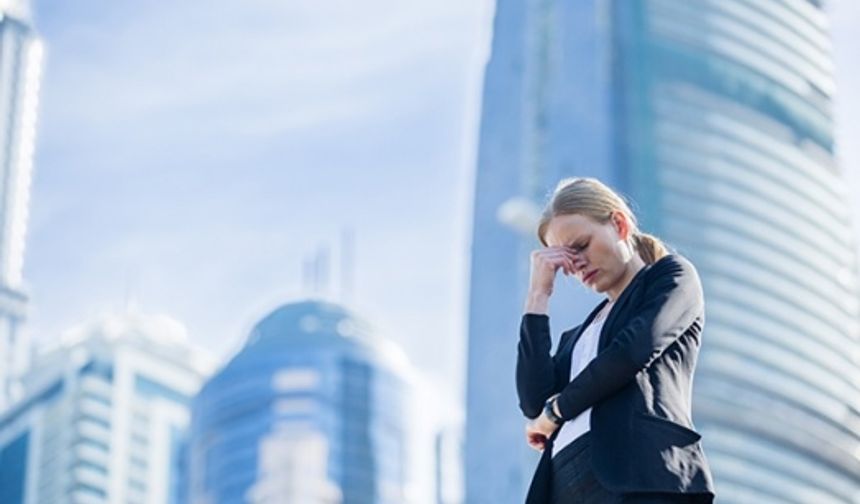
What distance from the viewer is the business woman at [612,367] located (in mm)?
3818

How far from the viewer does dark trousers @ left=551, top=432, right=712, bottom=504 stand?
3.78 m

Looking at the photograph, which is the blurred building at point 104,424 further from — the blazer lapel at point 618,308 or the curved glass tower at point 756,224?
the blazer lapel at point 618,308

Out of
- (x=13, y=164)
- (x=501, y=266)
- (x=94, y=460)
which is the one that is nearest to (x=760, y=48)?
(x=501, y=266)

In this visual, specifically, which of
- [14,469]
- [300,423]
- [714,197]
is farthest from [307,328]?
[714,197]

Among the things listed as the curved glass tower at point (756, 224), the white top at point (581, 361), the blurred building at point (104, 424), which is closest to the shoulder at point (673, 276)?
the white top at point (581, 361)

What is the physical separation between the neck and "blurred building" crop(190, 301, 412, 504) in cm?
10564

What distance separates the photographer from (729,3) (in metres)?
91.4

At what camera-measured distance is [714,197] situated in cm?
8538

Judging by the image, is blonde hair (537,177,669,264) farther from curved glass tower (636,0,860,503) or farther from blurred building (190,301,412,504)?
blurred building (190,301,412,504)

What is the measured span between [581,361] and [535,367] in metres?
0.10

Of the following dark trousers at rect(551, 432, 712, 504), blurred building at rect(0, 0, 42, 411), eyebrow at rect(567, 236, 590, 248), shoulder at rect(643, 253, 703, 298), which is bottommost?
dark trousers at rect(551, 432, 712, 504)

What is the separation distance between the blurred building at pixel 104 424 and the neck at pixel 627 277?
379ft

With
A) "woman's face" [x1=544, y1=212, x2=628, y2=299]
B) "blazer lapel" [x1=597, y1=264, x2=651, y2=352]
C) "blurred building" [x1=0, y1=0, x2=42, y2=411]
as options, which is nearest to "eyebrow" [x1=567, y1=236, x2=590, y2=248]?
"woman's face" [x1=544, y1=212, x2=628, y2=299]

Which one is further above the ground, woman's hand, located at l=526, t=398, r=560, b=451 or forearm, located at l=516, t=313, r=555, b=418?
forearm, located at l=516, t=313, r=555, b=418
